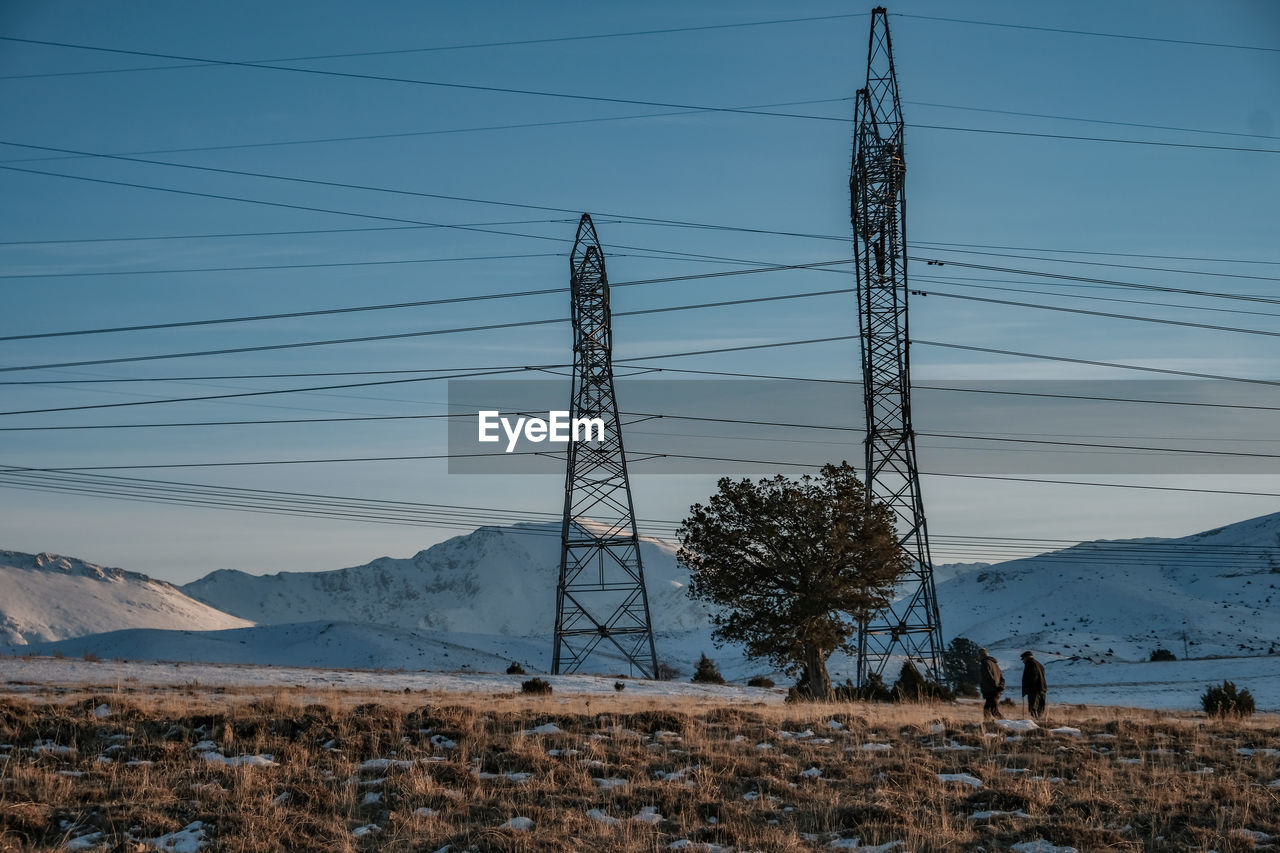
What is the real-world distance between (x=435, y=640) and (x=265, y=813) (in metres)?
87.3

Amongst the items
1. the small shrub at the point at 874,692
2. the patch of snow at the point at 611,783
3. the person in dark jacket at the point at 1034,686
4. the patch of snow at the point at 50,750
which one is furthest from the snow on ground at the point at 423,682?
the patch of snow at the point at 50,750

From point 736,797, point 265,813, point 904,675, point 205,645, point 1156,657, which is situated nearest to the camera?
point 265,813

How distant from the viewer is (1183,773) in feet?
53.1

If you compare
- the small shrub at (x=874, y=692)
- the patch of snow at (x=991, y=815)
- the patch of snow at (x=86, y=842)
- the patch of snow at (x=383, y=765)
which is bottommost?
the small shrub at (x=874, y=692)

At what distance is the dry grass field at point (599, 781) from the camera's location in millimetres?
12266

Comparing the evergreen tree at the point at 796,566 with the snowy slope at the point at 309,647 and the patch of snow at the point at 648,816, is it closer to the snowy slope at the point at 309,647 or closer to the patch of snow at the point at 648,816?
the patch of snow at the point at 648,816

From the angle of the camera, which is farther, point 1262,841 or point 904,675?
point 904,675

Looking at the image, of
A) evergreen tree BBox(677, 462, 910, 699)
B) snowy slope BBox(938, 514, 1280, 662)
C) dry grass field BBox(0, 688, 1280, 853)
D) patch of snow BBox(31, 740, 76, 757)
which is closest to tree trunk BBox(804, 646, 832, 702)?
evergreen tree BBox(677, 462, 910, 699)

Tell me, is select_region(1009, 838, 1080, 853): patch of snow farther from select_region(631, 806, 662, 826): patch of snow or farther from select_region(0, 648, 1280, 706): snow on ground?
select_region(0, 648, 1280, 706): snow on ground

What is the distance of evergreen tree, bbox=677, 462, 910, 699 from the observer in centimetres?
3766

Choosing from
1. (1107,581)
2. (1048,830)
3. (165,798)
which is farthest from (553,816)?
(1107,581)

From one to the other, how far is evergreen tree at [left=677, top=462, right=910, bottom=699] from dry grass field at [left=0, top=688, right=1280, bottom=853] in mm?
15866

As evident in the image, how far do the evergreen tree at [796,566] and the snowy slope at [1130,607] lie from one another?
63811 millimetres

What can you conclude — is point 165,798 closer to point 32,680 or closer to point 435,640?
point 32,680
